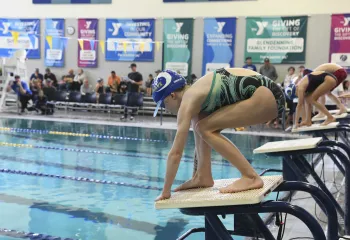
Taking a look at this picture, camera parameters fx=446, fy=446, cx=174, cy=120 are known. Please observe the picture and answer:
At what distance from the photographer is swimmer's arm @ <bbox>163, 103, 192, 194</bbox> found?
225 centimetres

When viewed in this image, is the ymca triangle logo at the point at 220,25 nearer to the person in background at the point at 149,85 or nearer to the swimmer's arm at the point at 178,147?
the person in background at the point at 149,85

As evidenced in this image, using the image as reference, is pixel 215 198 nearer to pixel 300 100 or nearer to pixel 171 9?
pixel 300 100

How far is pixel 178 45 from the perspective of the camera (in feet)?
50.0

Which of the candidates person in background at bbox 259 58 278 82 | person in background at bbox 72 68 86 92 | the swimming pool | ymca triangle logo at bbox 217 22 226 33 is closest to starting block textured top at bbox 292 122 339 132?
the swimming pool

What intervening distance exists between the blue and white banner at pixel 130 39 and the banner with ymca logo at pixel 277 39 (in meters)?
3.44

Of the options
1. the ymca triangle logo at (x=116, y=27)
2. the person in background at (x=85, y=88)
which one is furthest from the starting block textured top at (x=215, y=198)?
the ymca triangle logo at (x=116, y=27)

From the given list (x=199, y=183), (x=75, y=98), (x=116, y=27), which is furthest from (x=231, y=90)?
(x=116, y=27)

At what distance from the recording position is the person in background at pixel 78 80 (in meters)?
15.0

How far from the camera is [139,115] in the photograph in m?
14.4

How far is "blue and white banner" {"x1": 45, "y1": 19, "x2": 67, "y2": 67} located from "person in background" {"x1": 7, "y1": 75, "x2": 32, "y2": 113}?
2.98 metres

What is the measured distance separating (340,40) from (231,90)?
12.2 metres

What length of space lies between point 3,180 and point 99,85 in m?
9.13

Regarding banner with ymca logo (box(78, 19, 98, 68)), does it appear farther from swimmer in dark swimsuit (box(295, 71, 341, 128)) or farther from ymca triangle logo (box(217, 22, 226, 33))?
swimmer in dark swimsuit (box(295, 71, 341, 128))

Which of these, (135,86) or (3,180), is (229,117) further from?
(135,86)
